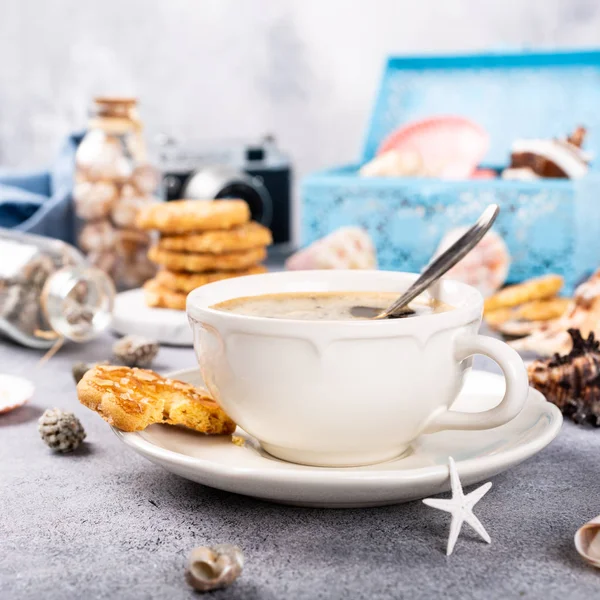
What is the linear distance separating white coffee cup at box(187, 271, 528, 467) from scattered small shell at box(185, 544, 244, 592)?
0.37 ft

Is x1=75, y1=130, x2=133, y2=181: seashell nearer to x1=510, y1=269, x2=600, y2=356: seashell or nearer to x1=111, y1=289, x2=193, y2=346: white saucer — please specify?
x1=111, y1=289, x2=193, y2=346: white saucer

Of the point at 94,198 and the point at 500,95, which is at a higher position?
the point at 500,95

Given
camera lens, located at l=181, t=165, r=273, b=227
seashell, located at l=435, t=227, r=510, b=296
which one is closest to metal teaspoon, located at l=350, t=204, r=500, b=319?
seashell, located at l=435, t=227, r=510, b=296

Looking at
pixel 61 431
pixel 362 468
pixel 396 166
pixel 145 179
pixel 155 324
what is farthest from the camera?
pixel 396 166

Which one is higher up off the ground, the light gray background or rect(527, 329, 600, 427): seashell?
the light gray background

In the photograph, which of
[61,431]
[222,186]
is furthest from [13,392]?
[222,186]

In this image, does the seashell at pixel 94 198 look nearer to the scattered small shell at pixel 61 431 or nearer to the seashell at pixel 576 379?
the scattered small shell at pixel 61 431

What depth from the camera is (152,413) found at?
0.63 meters

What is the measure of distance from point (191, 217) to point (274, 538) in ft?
2.31

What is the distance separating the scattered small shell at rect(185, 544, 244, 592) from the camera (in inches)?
19.1

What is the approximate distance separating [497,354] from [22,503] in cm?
36

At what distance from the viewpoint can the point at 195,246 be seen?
119cm

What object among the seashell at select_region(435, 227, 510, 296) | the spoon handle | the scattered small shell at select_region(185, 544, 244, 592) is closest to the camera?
the scattered small shell at select_region(185, 544, 244, 592)

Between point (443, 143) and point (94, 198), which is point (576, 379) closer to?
point (94, 198)
